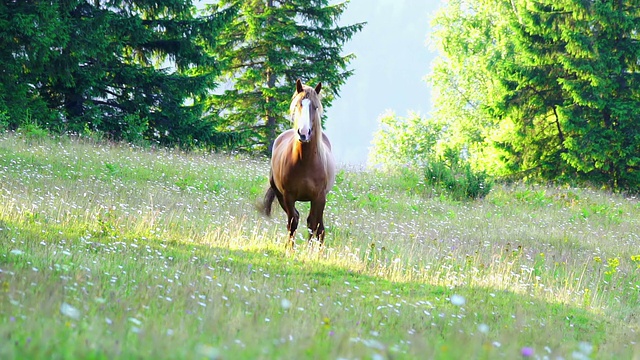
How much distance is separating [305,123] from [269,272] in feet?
6.72

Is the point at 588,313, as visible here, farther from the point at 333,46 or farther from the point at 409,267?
the point at 333,46

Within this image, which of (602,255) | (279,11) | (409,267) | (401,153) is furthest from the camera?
(401,153)

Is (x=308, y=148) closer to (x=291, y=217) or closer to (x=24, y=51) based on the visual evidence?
(x=291, y=217)

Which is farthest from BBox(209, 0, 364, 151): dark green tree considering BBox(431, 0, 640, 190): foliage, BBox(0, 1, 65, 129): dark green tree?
BBox(0, 1, 65, 129): dark green tree

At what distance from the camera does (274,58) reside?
94.2 ft

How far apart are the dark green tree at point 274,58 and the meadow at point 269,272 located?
10.4m

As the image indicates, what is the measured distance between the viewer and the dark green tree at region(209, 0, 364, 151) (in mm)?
28578

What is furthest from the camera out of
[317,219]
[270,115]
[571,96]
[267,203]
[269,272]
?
[270,115]

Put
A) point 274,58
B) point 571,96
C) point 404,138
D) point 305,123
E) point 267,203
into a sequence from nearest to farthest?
point 305,123
point 267,203
point 571,96
point 274,58
point 404,138

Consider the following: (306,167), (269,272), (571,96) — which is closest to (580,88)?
(571,96)

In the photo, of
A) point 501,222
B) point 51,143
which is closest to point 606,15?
point 501,222

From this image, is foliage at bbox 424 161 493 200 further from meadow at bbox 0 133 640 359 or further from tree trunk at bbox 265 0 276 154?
tree trunk at bbox 265 0 276 154

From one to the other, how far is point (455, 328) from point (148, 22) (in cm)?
1934

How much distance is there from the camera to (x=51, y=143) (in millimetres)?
17625
